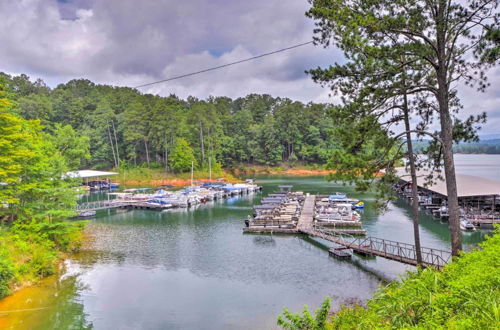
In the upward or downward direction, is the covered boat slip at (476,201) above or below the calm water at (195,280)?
above

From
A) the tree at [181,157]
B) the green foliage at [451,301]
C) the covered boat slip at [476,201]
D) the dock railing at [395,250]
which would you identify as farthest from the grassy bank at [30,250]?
the tree at [181,157]

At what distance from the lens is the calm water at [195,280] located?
1398 centimetres

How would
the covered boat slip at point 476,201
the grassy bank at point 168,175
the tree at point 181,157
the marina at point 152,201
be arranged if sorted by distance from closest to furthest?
the covered boat slip at point 476,201 < the marina at point 152,201 < the grassy bank at point 168,175 < the tree at point 181,157

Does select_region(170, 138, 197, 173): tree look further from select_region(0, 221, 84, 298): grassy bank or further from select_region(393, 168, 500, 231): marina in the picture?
select_region(0, 221, 84, 298): grassy bank

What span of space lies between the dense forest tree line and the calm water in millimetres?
41598

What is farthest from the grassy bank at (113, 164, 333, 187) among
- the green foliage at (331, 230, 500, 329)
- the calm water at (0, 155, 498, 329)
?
the green foliage at (331, 230, 500, 329)

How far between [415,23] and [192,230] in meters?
23.8

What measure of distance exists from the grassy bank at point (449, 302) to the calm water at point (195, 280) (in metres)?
7.54

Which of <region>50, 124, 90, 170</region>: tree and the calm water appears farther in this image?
<region>50, 124, 90, 170</region>: tree

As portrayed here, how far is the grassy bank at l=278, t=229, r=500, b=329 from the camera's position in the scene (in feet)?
14.7

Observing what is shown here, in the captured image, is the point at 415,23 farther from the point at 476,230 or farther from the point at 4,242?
the point at 476,230

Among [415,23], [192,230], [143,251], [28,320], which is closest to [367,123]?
[415,23]

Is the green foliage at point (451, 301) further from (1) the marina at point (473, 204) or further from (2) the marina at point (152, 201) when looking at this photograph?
(2) the marina at point (152, 201)

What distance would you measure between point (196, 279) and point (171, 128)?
53424 millimetres
